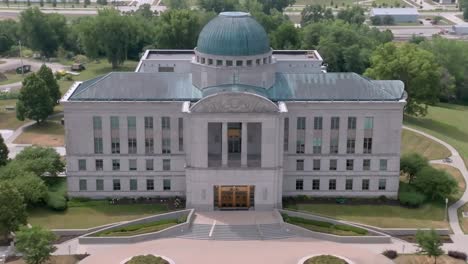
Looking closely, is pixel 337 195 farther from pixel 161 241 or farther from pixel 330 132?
pixel 161 241

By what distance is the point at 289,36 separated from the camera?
162m

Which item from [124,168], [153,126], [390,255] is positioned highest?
[153,126]

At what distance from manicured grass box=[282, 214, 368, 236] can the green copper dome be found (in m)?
21.9

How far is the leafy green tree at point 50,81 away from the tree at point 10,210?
4709cm

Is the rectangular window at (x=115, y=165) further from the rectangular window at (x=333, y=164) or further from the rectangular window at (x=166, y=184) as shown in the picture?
the rectangular window at (x=333, y=164)

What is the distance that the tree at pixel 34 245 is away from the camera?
247 ft

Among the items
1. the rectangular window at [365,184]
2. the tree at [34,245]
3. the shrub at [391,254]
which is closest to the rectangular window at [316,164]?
the rectangular window at [365,184]

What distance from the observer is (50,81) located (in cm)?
12950

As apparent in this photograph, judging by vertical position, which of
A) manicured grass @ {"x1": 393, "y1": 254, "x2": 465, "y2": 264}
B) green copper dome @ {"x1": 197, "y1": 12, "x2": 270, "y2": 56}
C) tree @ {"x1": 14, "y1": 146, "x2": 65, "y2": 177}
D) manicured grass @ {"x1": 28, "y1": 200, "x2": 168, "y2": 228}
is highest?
green copper dome @ {"x1": 197, "y1": 12, "x2": 270, "y2": 56}

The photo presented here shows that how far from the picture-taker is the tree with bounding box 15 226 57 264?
247 feet

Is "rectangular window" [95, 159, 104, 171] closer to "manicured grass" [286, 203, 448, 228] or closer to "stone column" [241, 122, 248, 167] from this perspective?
"stone column" [241, 122, 248, 167]

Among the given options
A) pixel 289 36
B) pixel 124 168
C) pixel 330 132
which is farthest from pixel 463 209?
pixel 289 36

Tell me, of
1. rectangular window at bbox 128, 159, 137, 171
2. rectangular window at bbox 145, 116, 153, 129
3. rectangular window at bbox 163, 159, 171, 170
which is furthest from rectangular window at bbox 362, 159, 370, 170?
rectangular window at bbox 128, 159, 137, 171

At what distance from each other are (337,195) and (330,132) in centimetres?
880
